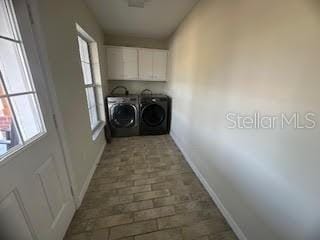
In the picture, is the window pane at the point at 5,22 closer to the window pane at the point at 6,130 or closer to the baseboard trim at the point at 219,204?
the window pane at the point at 6,130

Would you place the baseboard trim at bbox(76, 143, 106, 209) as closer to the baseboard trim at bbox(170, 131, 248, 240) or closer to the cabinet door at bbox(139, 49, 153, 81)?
the baseboard trim at bbox(170, 131, 248, 240)

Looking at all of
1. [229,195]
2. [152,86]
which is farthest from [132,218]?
[152,86]

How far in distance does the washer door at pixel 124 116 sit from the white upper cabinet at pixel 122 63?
2.77 feet

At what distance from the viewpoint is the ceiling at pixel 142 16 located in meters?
2.13

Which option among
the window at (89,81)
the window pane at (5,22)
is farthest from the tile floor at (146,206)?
the window pane at (5,22)

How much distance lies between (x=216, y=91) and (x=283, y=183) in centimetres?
105

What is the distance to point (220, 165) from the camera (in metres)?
1.65

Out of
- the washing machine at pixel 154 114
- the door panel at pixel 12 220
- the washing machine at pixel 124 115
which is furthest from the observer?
the washing machine at pixel 154 114

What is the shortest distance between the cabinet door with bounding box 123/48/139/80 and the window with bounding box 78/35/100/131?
100 cm

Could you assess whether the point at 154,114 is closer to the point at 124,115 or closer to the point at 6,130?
the point at 124,115

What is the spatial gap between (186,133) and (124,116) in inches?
61.5

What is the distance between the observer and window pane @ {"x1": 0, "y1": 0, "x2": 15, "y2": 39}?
33.9 inches

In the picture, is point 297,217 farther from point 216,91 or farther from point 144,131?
point 144,131

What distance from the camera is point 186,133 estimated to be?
8.78ft
